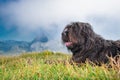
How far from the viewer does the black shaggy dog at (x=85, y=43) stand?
13133 mm

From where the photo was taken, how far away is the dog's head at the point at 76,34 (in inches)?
519

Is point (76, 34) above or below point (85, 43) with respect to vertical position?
above

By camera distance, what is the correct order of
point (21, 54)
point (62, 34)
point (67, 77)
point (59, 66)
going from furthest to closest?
point (21, 54), point (62, 34), point (59, 66), point (67, 77)

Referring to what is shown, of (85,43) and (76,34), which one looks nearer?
(76,34)

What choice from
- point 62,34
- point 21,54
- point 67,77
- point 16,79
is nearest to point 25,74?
point 16,79

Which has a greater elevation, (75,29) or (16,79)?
(75,29)

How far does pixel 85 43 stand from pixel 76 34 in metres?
0.41

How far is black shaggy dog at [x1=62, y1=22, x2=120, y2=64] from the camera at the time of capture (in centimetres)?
1313

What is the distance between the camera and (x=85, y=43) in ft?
44.3

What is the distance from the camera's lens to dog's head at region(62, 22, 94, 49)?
519 inches

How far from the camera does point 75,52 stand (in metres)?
13.8

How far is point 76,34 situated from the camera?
43.9 ft

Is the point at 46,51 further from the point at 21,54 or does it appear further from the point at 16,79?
the point at 16,79

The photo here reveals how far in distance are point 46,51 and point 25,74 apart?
15165 mm
